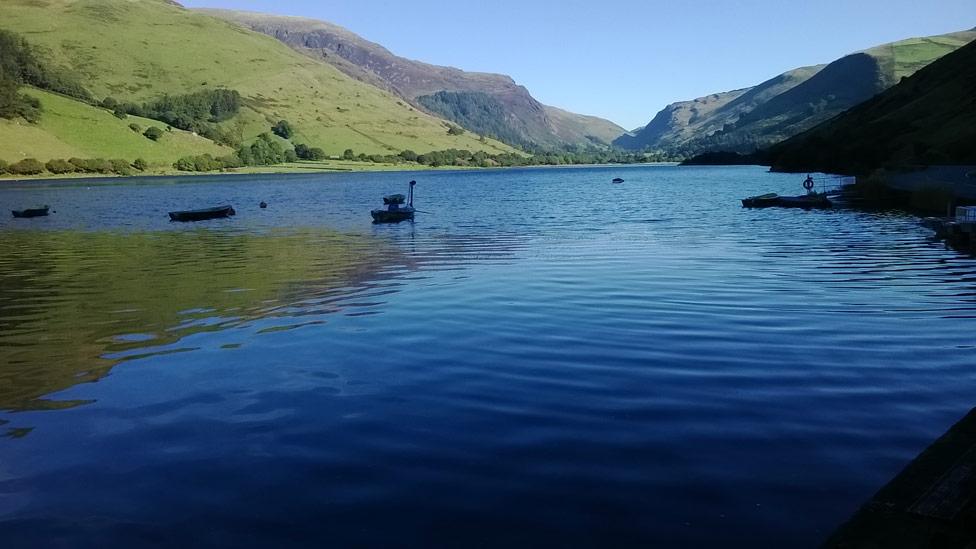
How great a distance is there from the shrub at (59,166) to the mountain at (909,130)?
176862 mm

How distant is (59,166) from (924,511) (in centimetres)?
20639

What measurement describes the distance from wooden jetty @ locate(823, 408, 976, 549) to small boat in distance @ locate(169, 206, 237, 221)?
73029 mm

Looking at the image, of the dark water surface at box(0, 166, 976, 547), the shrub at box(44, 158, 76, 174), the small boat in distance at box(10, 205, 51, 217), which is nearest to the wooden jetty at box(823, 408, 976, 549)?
the dark water surface at box(0, 166, 976, 547)

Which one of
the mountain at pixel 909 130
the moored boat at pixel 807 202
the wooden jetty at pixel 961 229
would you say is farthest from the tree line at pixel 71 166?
the wooden jetty at pixel 961 229

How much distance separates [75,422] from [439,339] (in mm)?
8512

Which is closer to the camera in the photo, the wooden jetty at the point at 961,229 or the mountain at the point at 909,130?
the wooden jetty at the point at 961,229

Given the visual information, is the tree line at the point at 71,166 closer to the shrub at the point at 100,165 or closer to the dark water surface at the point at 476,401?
the shrub at the point at 100,165

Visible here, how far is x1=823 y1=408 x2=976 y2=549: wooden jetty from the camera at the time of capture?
6168 millimetres

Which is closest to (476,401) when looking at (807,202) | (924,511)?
(924,511)

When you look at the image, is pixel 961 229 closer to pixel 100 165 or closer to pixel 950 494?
pixel 950 494

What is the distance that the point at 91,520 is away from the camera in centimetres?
909

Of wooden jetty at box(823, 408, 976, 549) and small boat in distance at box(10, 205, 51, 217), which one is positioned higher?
small boat in distance at box(10, 205, 51, 217)

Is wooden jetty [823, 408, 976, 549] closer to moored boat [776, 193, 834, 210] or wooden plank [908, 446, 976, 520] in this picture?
wooden plank [908, 446, 976, 520]

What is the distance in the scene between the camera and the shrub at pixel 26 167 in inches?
6737
